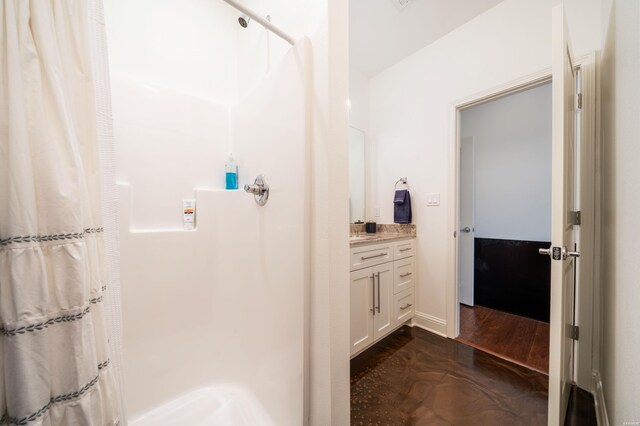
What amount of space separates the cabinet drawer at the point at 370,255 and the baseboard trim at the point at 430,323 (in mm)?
716

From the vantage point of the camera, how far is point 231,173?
52.2 inches

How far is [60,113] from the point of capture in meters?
0.43

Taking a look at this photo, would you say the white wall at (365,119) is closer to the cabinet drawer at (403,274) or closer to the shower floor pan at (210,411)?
the cabinet drawer at (403,274)

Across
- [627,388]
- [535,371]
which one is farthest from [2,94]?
[535,371]

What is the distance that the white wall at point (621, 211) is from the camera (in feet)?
2.17

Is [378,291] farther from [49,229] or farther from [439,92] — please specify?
[439,92]

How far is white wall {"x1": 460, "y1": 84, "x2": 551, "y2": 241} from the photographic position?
2295 millimetres

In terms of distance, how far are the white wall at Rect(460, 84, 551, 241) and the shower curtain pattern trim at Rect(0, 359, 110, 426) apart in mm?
3321

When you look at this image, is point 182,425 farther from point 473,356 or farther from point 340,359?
point 473,356

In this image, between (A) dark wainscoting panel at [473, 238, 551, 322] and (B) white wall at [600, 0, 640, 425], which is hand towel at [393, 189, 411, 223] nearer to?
(B) white wall at [600, 0, 640, 425]

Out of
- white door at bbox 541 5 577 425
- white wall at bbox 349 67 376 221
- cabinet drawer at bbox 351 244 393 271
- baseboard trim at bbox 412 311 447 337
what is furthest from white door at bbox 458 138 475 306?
white door at bbox 541 5 577 425

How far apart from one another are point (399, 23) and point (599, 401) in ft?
9.06

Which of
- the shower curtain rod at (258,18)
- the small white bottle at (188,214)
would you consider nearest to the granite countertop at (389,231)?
the small white bottle at (188,214)

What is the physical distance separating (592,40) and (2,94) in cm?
248
